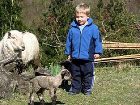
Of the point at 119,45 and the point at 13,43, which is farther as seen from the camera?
the point at 119,45

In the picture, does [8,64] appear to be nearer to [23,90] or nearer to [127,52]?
[23,90]

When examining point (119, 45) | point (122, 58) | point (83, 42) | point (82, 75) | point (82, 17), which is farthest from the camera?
point (119, 45)

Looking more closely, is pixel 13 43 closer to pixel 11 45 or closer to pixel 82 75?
pixel 11 45

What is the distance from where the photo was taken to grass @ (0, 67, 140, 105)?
681cm

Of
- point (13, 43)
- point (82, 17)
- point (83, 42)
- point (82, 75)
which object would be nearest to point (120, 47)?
point (82, 75)

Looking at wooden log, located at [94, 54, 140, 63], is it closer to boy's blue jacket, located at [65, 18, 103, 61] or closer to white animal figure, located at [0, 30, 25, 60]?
boy's blue jacket, located at [65, 18, 103, 61]

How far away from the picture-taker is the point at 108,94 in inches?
288

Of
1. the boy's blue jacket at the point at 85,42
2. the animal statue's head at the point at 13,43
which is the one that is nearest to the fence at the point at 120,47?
the boy's blue jacket at the point at 85,42

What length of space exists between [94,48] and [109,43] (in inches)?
124

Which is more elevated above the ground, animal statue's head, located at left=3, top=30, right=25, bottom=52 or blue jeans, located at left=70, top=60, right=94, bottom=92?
animal statue's head, located at left=3, top=30, right=25, bottom=52

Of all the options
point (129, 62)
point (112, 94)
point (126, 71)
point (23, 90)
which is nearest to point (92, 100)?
point (112, 94)

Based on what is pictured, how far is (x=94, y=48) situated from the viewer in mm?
7191

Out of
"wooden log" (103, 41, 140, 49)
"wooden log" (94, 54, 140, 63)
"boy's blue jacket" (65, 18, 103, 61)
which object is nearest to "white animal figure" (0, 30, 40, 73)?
"boy's blue jacket" (65, 18, 103, 61)

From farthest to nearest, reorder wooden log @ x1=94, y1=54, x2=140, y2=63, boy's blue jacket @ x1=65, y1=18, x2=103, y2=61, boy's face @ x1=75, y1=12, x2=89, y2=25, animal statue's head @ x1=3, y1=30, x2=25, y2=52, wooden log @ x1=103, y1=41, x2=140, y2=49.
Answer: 1. wooden log @ x1=103, y1=41, x2=140, y2=49
2. wooden log @ x1=94, y1=54, x2=140, y2=63
3. animal statue's head @ x1=3, y1=30, x2=25, y2=52
4. boy's blue jacket @ x1=65, y1=18, x2=103, y2=61
5. boy's face @ x1=75, y1=12, x2=89, y2=25
